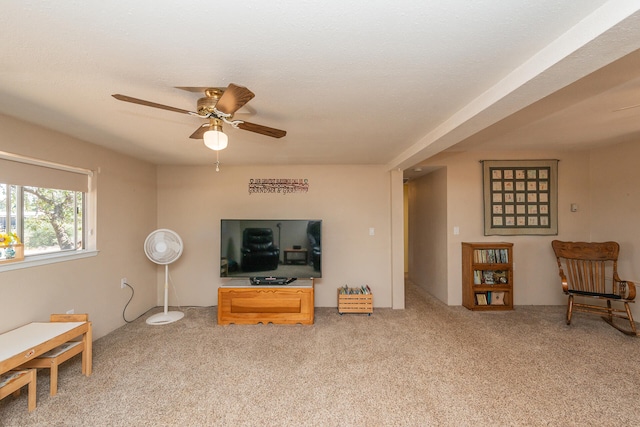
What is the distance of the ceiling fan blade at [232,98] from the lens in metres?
1.39

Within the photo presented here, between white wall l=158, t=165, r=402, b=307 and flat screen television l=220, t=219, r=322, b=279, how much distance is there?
0.39 metres

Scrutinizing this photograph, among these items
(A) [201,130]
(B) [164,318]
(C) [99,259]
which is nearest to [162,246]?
(C) [99,259]

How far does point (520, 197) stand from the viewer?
13.4ft

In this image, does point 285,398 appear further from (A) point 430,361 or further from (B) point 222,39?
(B) point 222,39

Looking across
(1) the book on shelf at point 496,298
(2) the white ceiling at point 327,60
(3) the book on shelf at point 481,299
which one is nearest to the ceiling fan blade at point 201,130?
(2) the white ceiling at point 327,60

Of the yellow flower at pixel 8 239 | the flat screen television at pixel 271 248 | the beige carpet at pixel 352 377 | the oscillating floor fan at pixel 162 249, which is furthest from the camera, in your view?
the flat screen television at pixel 271 248

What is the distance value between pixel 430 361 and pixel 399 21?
2664 mm

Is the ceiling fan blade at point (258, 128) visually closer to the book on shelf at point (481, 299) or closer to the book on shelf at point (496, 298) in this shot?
the book on shelf at point (481, 299)

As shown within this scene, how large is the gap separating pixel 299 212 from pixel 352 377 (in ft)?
7.97

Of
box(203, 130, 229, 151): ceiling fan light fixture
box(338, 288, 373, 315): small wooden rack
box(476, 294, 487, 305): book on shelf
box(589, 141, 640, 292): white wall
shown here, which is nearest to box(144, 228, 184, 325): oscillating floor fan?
box(338, 288, 373, 315): small wooden rack

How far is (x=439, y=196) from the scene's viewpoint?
4453 millimetres

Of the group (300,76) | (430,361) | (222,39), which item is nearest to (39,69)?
(222,39)

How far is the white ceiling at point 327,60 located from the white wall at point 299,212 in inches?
66.9

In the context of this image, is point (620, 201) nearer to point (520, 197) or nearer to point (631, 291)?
point (520, 197)
